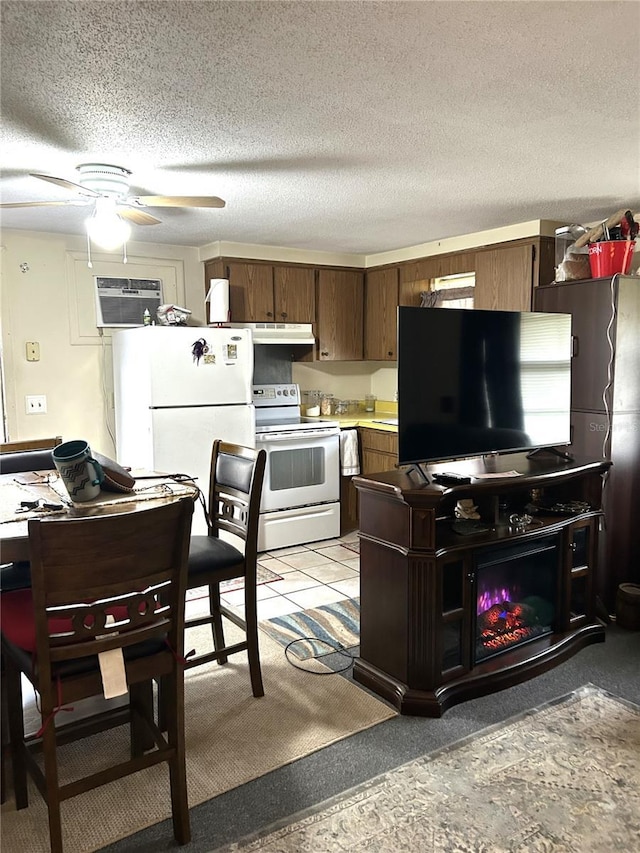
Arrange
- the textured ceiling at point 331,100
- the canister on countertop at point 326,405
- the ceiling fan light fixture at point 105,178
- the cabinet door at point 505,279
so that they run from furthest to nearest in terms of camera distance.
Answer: the canister on countertop at point 326,405 < the cabinet door at point 505,279 < the ceiling fan light fixture at point 105,178 < the textured ceiling at point 331,100

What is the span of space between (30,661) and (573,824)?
1.66m

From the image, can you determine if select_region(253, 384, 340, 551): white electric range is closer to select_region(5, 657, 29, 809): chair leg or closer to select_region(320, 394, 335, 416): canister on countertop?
select_region(320, 394, 335, 416): canister on countertop

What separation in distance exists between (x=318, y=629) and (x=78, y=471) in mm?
1689

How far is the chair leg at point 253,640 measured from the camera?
103 inches

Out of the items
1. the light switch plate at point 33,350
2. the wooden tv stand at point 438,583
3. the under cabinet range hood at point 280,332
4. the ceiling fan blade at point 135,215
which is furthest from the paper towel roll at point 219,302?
the wooden tv stand at point 438,583

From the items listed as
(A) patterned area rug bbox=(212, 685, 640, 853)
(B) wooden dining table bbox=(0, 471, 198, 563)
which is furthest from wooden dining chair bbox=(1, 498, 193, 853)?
(A) patterned area rug bbox=(212, 685, 640, 853)

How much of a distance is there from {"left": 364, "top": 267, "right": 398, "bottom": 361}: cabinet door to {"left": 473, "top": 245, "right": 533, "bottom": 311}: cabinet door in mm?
892

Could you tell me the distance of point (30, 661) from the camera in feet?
5.85

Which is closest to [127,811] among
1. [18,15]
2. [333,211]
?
[18,15]

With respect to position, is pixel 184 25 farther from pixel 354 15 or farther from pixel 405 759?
pixel 405 759

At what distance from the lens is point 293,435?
4637 mm

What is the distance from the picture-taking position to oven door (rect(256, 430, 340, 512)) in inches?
180

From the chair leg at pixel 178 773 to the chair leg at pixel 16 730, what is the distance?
0.48 meters

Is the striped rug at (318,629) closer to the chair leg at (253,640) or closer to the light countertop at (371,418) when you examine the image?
the chair leg at (253,640)
